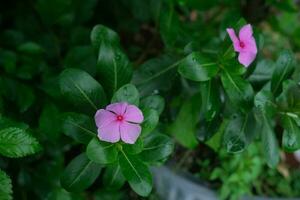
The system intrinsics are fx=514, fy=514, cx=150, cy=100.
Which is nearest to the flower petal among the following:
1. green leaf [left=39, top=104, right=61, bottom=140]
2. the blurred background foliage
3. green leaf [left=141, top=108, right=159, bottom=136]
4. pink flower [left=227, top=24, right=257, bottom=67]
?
pink flower [left=227, top=24, right=257, bottom=67]

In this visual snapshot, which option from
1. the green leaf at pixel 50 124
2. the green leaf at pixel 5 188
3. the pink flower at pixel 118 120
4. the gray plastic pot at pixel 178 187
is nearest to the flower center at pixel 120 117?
the pink flower at pixel 118 120

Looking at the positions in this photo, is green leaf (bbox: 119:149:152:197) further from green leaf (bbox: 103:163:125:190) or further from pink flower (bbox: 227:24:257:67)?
pink flower (bbox: 227:24:257:67)

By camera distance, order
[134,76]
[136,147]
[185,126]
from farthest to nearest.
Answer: [185,126] < [134,76] < [136,147]

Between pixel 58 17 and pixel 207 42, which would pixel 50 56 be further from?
pixel 207 42

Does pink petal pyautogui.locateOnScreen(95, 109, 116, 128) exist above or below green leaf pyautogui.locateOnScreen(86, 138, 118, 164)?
above

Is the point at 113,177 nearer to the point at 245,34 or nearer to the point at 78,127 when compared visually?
the point at 78,127

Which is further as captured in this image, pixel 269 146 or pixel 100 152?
pixel 269 146

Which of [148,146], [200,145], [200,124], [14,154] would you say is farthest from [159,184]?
[14,154]

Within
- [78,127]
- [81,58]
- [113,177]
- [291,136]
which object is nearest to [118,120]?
[78,127]
